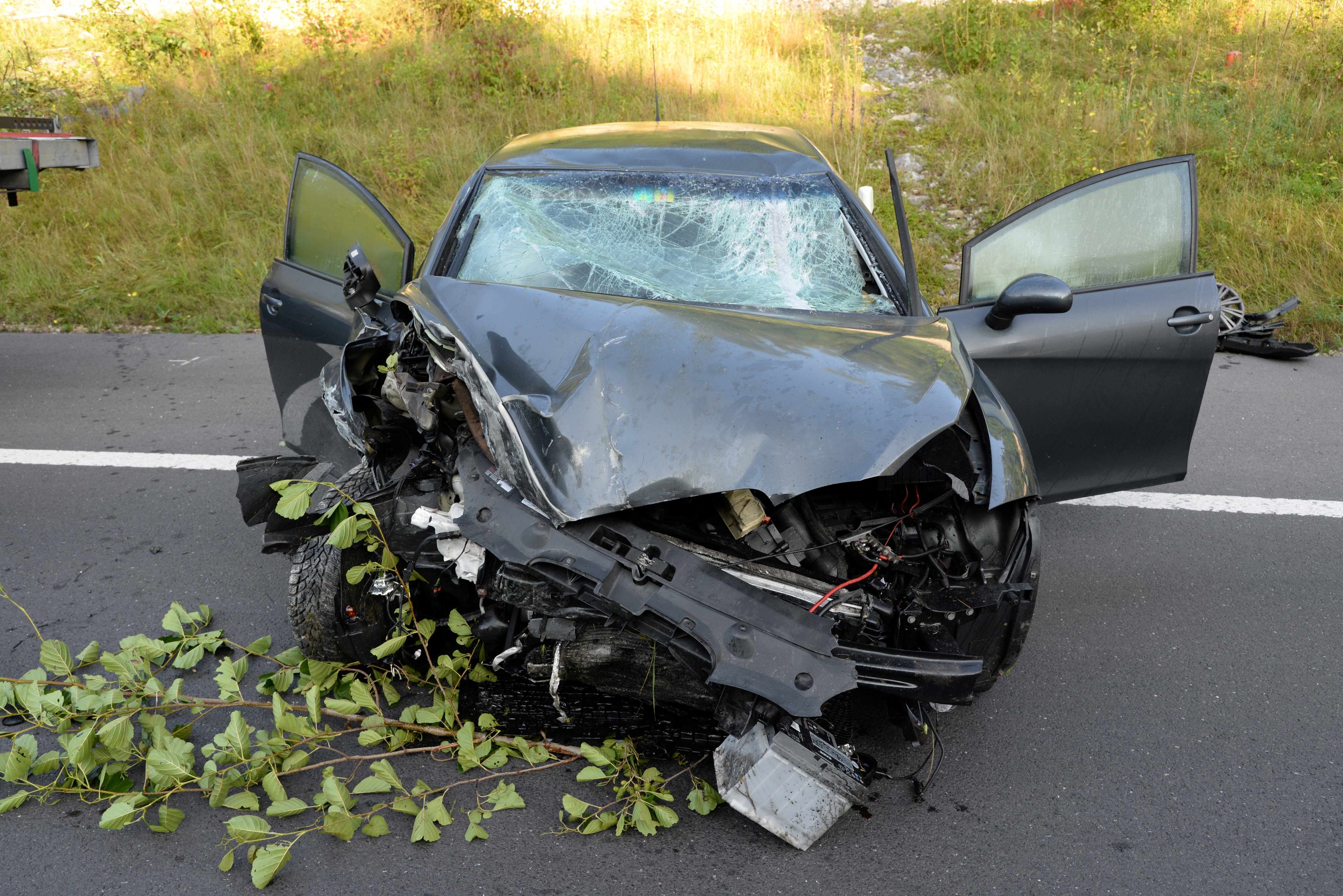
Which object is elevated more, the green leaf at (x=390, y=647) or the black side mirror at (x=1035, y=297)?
the black side mirror at (x=1035, y=297)

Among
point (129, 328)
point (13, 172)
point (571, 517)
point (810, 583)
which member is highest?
point (13, 172)

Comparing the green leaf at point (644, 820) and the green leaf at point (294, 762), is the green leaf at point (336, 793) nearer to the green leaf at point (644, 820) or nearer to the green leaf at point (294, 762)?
the green leaf at point (294, 762)

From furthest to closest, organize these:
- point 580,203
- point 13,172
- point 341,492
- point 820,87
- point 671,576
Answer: point 820,87 → point 13,172 → point 580,203 → point 341,492 → point 671,576

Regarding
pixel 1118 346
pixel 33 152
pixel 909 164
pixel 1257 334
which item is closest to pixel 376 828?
pixel 1118 346

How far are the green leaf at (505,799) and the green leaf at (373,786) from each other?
0.91ft

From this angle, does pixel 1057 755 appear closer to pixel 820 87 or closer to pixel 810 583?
pixel 810 583

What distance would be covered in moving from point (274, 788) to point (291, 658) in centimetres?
66

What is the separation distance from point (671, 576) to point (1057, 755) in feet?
4.56

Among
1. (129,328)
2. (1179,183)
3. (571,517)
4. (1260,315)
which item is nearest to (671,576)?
(571,517)

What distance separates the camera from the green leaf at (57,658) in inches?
119

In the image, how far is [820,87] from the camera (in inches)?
364

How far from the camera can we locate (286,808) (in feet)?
8.28

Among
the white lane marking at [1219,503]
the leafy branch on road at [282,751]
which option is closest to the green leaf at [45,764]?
the leafy branch on road at [282,751]

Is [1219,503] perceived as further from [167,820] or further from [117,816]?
[117,816]
